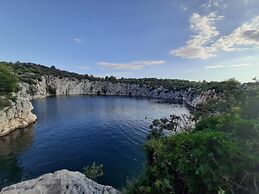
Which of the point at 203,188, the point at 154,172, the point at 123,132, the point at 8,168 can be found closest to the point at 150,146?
the point at 154,172

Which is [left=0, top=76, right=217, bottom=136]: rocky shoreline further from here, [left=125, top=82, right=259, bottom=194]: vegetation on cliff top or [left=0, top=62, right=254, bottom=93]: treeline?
[left=125, top=82, right=259, bottom=194]: vegetation on cliff top

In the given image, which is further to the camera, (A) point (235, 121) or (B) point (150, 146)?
(B) point (150, 146)

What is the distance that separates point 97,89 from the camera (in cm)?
18512

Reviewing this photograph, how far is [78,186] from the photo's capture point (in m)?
15.7

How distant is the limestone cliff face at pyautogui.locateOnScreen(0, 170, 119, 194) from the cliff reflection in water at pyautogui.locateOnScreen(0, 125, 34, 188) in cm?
1187

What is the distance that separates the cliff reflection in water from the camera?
27969mm

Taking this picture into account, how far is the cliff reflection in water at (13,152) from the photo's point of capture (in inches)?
1101

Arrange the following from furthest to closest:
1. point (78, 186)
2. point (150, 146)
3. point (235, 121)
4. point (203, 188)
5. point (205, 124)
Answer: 1. point (78, 186)
2. point (205, 124)
3. point (150, 146)
4. point (235, 121)
5. point (203, 188)

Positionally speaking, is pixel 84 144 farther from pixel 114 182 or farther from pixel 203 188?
pixel 203 188

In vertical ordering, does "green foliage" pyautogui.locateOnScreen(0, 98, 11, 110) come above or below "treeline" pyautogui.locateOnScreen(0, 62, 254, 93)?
below

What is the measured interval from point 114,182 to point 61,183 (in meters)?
12.4

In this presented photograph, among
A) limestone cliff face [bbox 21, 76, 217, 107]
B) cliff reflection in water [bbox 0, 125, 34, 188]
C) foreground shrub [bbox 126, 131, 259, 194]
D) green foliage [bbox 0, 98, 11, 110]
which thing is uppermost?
foreground shrub [bbox 126, 131, 259, 194]

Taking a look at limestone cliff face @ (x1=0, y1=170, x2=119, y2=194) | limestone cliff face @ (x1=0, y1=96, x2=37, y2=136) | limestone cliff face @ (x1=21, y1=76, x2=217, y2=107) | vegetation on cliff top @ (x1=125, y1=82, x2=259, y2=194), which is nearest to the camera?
vegetation on cliff top @ (x1=125, y1=82, x2=259, y2=194)

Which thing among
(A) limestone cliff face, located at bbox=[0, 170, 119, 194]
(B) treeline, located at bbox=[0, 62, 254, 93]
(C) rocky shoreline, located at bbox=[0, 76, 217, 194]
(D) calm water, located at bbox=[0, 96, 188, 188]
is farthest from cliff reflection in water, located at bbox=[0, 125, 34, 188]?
(B) treeline, located at bbox=[0, 62, 254, 93]
